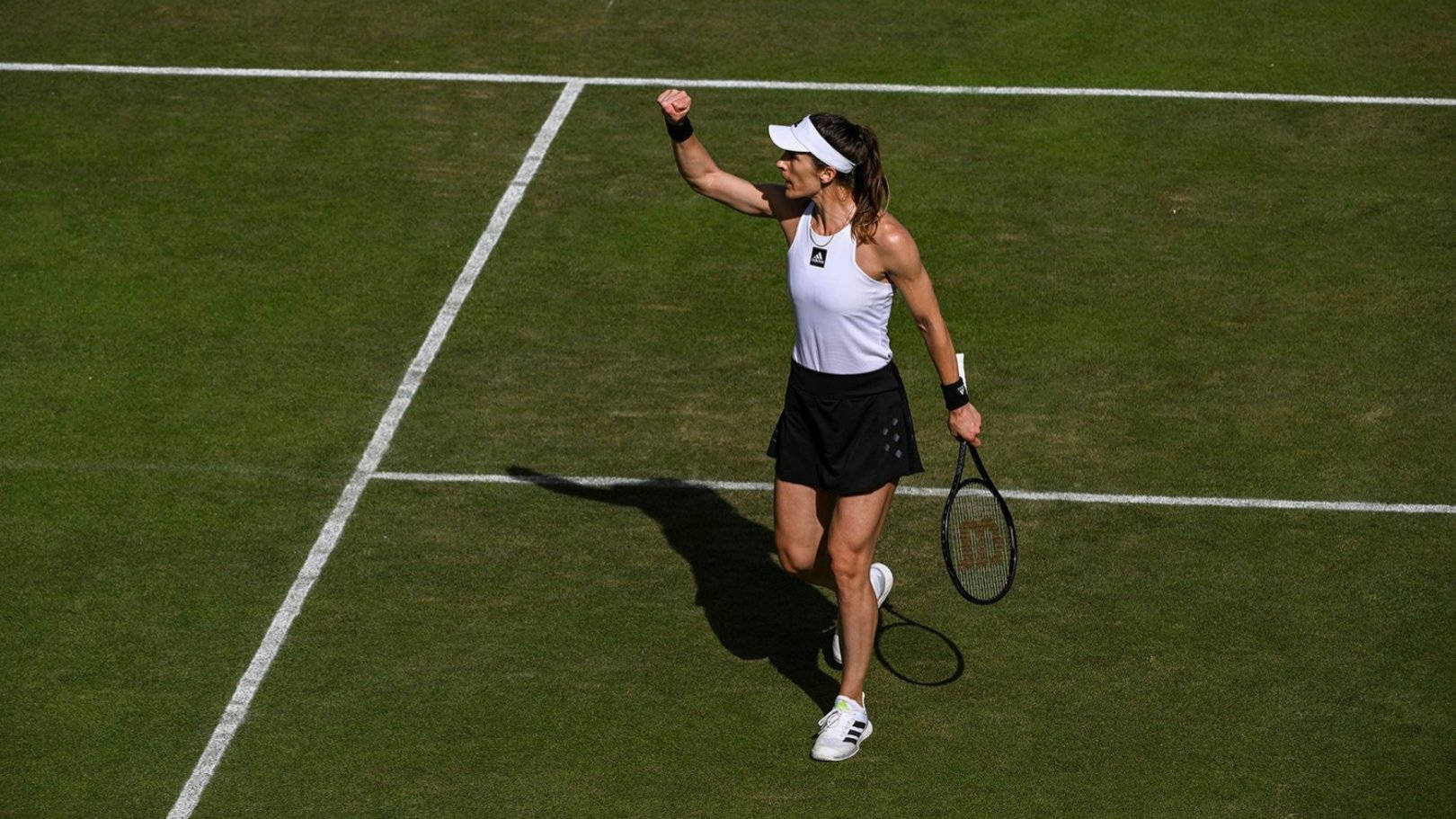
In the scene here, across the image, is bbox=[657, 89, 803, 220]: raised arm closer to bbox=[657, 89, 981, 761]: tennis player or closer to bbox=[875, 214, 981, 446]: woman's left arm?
bbox=[657, 89, 981, 761]: tennis player

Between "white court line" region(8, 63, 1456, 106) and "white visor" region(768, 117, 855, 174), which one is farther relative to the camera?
"white court line" region(8, 63, 1456, 106)

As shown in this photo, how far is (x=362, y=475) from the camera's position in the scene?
1005 centimetres

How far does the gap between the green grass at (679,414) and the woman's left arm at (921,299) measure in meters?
1.35

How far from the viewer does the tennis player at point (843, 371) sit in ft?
25.0

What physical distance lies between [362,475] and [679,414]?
177cm

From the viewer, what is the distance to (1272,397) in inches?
421

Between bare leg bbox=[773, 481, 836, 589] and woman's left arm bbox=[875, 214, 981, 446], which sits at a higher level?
woman's left arm bbox=[875, 214, 981, 446]

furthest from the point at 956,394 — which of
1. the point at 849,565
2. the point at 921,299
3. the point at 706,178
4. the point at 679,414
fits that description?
the point at 679,414

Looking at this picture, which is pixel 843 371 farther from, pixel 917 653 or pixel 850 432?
pixel 917 653

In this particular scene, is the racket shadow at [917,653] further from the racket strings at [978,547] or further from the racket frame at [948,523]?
the racket frame at [948,523]

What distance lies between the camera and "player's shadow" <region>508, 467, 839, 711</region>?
28.7ft

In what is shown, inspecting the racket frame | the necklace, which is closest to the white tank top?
the necklace

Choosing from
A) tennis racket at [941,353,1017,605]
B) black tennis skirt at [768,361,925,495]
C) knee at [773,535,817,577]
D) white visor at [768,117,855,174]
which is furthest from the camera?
tennis racket at [941,353,1017,605]

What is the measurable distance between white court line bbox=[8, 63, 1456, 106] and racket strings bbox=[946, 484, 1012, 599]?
6.57 m
